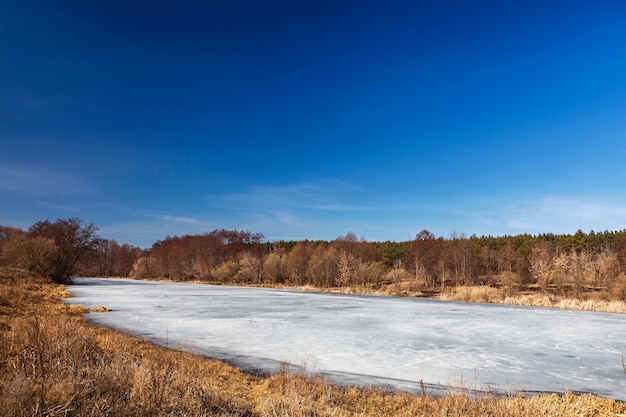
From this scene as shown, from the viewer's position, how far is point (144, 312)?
19969mm

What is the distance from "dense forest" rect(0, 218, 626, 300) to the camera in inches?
1640

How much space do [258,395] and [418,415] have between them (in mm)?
2677

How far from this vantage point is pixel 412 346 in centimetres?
1225

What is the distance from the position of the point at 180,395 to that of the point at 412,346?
8.15 m

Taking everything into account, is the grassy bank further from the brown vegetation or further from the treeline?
the treeline

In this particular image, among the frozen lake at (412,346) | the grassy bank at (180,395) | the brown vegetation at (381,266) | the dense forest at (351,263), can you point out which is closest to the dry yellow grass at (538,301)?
the brown vegetation at (381,266)

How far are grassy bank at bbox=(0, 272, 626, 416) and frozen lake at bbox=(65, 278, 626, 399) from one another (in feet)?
3.67

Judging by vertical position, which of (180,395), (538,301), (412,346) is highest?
(180,395)

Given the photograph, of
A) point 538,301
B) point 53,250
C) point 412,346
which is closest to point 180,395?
point 412,346

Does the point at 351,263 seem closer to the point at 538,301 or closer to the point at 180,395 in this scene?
the point at 538,301

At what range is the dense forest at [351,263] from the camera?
4166 centimetres

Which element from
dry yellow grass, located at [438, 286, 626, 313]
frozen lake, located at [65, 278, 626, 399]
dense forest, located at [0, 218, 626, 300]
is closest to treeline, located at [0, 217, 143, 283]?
dense forest, located at [0, 218, 626, 300]

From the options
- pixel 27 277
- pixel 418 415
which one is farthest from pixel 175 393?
pixel 27 277

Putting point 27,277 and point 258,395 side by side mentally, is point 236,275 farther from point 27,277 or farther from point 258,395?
point 258,395
